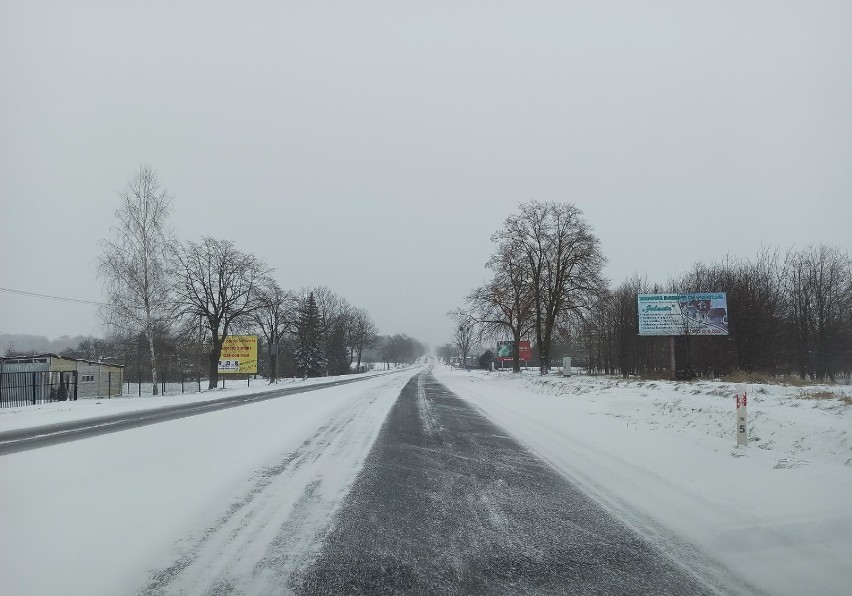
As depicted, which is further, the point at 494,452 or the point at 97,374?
the point at 97,374

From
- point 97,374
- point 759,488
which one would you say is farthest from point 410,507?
point 97,374

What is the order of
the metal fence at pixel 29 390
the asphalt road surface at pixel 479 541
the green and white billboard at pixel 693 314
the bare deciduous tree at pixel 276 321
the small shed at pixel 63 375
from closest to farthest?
the asphalt road surface at pixel 479 541 → the green and white billboard at pixel 693 314 → the metal fence at pixel 29 390 → the small shed at pixel 63 375 → the bare deciduous tree at pixel 276 321

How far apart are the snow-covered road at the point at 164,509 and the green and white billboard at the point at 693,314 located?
19.1 metres

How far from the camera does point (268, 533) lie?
4762 millimetres

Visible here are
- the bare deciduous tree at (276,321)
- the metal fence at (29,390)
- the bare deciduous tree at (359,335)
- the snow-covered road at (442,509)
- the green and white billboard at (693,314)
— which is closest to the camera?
the snow-covered road at (442,509)

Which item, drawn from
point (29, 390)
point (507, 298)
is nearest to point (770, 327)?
point (507, 298)

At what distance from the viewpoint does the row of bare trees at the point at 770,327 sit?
24.5 m

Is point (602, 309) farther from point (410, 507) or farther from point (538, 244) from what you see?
point (410, 507)

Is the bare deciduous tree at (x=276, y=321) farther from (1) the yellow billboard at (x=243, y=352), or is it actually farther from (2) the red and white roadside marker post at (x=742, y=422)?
(2) the red and white roadside marker post at (x=742, y=422)

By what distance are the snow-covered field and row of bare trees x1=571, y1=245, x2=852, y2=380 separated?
38.5 feet

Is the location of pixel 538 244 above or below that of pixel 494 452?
above

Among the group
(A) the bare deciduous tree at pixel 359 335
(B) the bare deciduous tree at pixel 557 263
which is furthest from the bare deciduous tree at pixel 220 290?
(A) the bare deciduous tree at pixel 359 335

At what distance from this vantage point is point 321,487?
655 centimetres

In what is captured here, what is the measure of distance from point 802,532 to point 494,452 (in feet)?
16.5
